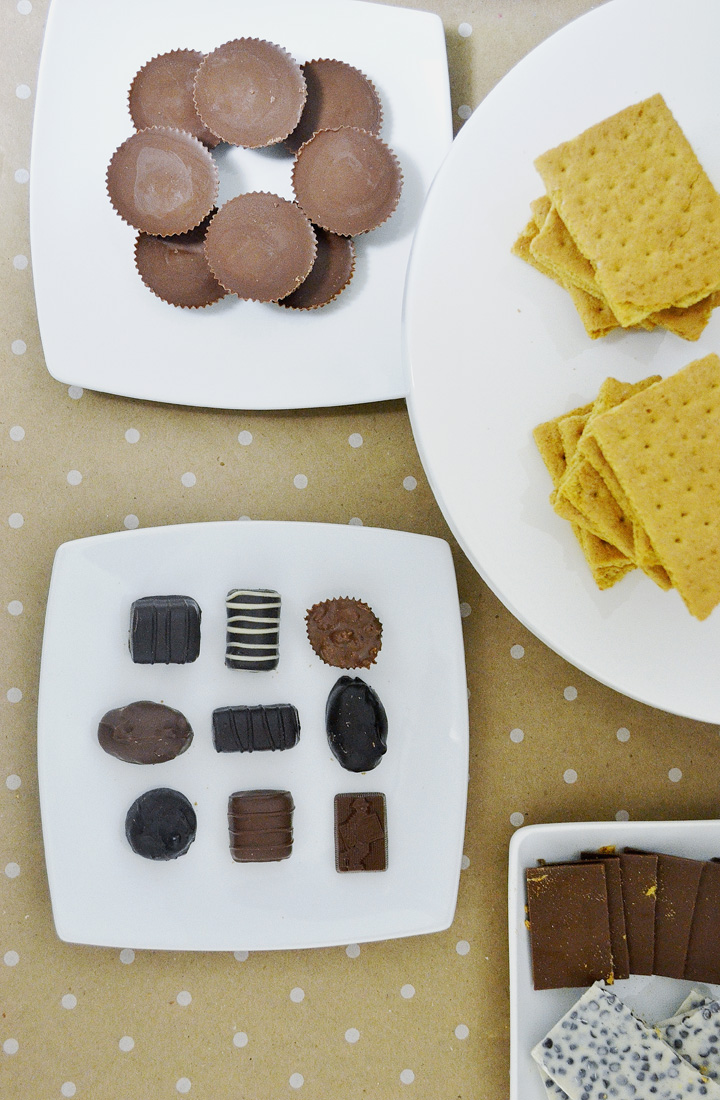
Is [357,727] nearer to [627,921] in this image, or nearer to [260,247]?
[627,921]

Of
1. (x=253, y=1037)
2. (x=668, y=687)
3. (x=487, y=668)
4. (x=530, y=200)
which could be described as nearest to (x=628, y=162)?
(x=530, y=200)

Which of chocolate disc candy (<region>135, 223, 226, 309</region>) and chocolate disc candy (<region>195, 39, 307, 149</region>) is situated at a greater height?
chocolate disc candy (<region>195, 39, 307, 149</region>)

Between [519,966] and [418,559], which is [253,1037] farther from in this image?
[418,559]

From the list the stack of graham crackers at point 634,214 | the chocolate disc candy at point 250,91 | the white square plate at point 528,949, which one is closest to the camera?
Answer: the stack of graham crackers at point 634,214

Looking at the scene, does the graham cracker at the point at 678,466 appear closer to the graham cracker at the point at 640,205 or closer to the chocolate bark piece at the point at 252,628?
the graham cracker at the point at 640,205

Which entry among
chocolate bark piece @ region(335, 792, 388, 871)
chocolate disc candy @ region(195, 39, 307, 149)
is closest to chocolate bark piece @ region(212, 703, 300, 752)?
chocolate bark piece @ region(335, 792, 388, 871)

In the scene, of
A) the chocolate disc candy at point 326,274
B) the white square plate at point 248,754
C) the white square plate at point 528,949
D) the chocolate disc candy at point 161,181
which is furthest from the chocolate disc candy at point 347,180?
the white square plate at point 528,949

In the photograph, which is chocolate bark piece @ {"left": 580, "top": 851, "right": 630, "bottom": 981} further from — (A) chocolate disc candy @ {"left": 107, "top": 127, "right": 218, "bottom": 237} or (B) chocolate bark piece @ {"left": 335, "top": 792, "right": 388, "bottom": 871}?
(A) chocolate disc candy @ {"left": 107, "top": 127, "right": 218, "bottom": 237}
